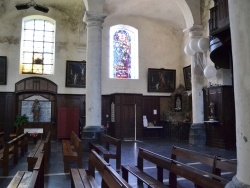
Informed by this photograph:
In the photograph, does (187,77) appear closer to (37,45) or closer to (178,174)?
(37,45)

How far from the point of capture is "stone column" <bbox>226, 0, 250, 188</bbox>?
243cm

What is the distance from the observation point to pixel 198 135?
36.2 ft

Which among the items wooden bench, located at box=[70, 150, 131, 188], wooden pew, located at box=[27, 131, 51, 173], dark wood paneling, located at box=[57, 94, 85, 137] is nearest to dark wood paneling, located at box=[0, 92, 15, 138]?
dark wood paneling, located at box=[57, 94, 85, 137]

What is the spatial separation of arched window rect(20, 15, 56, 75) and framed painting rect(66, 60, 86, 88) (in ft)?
3.23

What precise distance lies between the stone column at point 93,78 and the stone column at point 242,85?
6277mm

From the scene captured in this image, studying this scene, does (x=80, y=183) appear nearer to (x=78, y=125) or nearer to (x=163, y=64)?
(x=78, y=125)

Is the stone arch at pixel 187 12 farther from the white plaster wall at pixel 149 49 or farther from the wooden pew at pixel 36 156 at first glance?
the wooden pew at pixel 36 156

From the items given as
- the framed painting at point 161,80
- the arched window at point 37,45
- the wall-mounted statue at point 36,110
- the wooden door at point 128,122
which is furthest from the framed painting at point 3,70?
the framed painting at point 161,80

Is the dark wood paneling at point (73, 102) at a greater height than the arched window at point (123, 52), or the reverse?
the arched window at point (123, 52)

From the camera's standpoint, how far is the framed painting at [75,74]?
13961 mm

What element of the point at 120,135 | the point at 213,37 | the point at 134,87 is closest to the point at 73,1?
the point at 134,87

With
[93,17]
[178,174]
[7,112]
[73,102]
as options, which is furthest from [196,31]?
[7,112]

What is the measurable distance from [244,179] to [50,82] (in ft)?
40.9

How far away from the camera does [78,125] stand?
13641 millimetres
